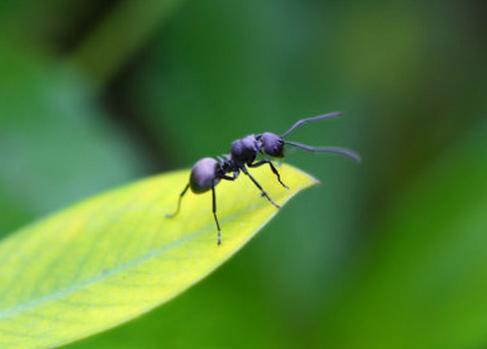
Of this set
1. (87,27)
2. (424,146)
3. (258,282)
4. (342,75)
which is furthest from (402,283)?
(87,27)

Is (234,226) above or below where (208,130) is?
below

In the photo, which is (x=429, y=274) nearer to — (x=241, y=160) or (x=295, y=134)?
(x=241, y=160)

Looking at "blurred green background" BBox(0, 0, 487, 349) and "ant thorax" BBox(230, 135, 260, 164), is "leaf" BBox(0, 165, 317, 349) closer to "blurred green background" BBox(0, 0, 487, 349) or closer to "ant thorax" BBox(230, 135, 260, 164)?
"ant thorax" BBox(230, 135, 260, 164)

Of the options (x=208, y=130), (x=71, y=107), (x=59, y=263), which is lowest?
(x=59, y=263)

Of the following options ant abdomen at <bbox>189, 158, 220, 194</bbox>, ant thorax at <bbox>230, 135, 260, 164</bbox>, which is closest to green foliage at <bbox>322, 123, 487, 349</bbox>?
ant thorax at <bbox>230, 135, 260, 164</bbox>

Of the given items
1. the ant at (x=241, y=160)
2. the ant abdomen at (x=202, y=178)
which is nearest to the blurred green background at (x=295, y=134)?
the ant at (x=241, y=160)

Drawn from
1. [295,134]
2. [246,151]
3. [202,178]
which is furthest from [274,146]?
[295,134]

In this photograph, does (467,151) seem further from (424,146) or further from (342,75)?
(342,75)
